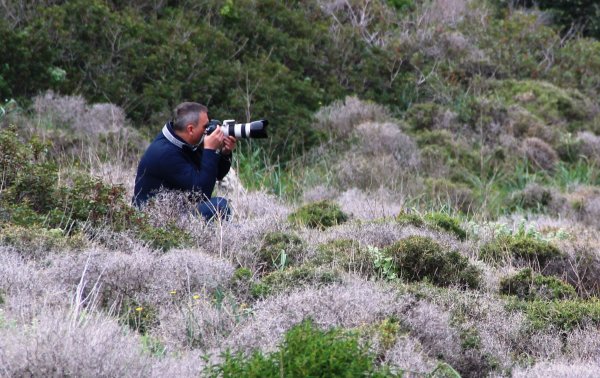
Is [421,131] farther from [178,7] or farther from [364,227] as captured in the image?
[364,227]

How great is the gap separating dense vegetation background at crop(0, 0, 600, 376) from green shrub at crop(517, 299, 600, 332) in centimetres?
2

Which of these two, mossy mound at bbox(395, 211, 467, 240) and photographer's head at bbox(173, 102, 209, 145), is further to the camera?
mossy mound at bbox(395, 211, 467, 240)

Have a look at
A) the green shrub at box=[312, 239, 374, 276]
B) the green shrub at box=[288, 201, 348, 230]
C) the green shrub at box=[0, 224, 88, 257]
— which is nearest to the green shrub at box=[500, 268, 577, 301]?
the green shrub at box=[312, 239, 374, 276]

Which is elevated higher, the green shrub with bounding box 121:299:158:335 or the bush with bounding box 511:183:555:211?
the green shrub with bounding box 121:299:158:335

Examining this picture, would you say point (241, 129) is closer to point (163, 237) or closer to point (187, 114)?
point (187, 114)

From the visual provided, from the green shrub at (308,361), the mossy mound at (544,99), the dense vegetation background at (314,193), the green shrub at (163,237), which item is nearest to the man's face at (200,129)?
the dense vegetation background at (314,193)

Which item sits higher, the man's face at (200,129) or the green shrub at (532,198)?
the man's face at (200,129)

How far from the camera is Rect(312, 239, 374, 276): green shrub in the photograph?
Answer: 249 inches

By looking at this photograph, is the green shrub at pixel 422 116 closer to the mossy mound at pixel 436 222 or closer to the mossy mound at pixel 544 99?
the mossy mound at pixel 544 99

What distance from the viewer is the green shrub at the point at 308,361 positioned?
12.2 feet

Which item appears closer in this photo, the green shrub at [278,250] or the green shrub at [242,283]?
the green shrub at [242,283]

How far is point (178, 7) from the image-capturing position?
1537 cm

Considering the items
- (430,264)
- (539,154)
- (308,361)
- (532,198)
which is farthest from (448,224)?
(539,154)

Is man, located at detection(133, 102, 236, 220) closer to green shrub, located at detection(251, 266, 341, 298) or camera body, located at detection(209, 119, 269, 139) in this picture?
camera body, located at detection(209, 119, 269, 139)
